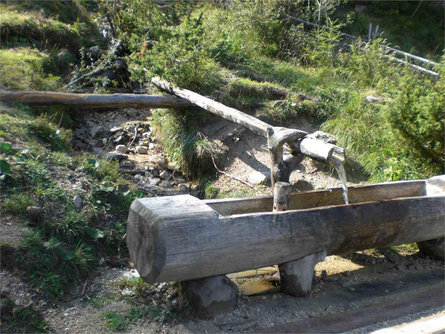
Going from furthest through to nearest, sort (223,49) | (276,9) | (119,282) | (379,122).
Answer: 1. (276,9)
2. (223,49)
3. (379,122)
4. (119,282)

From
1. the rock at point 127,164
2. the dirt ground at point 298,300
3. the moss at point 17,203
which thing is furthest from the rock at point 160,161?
the moss at point 17,203

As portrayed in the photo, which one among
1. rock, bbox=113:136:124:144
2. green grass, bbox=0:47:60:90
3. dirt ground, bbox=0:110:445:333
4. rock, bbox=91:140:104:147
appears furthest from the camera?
rock, bbox=113:136:124:144

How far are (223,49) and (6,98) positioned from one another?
3790 millimetres

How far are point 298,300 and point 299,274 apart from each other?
23cm

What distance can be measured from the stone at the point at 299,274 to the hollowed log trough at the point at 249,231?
7 centimetres

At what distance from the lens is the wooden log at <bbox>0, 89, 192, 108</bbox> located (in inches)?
234

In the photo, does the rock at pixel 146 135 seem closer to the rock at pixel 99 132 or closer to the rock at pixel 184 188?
the rock at pixel 99 132

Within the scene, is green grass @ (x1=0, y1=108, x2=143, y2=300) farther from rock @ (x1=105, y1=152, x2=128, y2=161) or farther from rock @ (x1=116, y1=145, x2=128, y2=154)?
rock @ (x1=116, y1=145, x2=128, y2=154)

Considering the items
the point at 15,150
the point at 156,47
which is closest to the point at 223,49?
the point at 156,47

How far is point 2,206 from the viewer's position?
386cm

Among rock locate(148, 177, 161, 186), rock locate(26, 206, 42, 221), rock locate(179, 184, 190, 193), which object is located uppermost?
rock locate(26, 206, 42, 221)

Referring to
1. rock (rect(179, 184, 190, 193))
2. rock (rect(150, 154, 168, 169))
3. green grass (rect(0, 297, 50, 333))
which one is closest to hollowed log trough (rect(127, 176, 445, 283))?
green grass (rect(0, 297, 50, 333))

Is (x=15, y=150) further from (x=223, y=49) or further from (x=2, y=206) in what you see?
(x=223, y=49)

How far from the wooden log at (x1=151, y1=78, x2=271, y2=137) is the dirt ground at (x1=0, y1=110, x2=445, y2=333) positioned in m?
1.58
